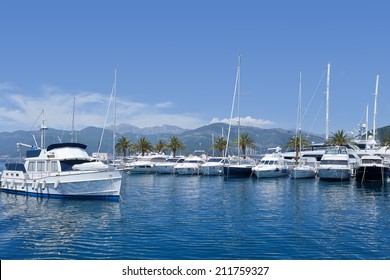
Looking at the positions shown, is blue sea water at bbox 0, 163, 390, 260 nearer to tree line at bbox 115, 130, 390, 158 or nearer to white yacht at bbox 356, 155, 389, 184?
white yacht at bbox 356, 155, 389, 184

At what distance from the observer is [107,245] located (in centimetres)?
2030

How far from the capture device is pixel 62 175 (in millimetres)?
37594

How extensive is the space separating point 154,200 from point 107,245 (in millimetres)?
18719

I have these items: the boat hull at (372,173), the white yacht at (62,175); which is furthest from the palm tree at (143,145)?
the white yacht at (62,175)

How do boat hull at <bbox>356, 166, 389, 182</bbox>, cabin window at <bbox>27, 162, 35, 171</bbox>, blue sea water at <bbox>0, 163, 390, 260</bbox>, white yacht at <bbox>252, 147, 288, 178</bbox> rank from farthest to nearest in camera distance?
white yacht at <bbox>252, 147, 288, 178</bbox>, boat hull at <bbox>356, 166, 389, 182</bbox>, cabin window at <bbox>27, 162, 35, 171</bbox>, blue sea water at <bbox>0, 163, 390, 260</bbox>

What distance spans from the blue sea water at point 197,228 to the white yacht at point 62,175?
1221 millimetres

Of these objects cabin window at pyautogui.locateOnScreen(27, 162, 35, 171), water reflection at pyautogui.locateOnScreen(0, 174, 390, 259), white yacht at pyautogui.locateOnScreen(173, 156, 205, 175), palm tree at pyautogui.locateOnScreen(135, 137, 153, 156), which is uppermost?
palm tree at pyautogui.locateOnScreen(135, 137, 153, 156)

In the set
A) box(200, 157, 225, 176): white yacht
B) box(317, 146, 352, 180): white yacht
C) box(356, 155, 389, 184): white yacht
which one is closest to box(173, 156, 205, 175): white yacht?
box(200, 157, 225, 176): white yacht

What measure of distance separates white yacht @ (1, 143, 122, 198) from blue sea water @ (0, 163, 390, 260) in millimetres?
1221

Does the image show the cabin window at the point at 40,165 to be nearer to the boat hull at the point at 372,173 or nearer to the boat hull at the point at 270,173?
the boat hull at the point at 270,173

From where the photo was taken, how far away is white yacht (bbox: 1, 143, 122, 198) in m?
36.9

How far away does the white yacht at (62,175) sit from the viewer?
36.9 metres

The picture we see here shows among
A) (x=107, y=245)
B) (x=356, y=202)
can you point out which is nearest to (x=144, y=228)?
(x=107, y=245)

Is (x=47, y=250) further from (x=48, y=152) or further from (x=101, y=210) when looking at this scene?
(x=48, y=152)
